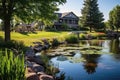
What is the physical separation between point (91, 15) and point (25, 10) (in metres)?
46.7

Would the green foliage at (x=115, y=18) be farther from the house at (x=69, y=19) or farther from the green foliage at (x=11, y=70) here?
the green foliage at (x=11, y=70)

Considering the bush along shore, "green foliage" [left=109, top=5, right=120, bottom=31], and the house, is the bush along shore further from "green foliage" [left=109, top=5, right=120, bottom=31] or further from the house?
the house

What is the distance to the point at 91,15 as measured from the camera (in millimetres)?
Result: 68812

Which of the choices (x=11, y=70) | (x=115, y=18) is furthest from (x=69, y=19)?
(x=11, y=70)

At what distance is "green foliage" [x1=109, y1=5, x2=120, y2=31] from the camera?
73.9 metres

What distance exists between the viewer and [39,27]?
7888 centimetres

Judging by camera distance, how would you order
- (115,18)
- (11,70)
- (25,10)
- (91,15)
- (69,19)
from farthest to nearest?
1. (69,19)
2. (115,18)
3. (91,15)
4. (25,10)
5. (11,70)

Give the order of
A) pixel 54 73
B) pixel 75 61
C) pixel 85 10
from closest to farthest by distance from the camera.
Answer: pixel 54 73 < pixel 75 61 < pixel 85 10

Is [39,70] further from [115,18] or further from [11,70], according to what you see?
Answer: [115,18]

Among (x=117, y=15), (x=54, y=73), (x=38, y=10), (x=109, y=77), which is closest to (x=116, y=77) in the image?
(x=109, y=77)

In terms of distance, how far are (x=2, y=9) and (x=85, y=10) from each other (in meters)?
48.8

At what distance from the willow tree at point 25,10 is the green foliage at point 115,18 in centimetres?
5198

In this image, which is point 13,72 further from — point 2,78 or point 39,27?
point 39,27

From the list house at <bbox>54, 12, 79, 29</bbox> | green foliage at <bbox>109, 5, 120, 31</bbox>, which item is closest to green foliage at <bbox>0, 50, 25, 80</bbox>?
green foliage at <bbox>109, 5, 120, 31</bbox>
